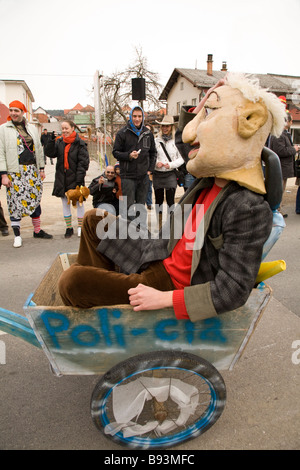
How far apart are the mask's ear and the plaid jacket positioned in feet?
0.82

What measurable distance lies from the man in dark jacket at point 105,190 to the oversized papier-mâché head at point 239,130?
3000mm

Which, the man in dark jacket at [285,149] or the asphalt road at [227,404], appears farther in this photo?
the man in dark jacket at [285,149]

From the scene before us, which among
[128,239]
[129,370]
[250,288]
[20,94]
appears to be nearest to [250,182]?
[250,288]

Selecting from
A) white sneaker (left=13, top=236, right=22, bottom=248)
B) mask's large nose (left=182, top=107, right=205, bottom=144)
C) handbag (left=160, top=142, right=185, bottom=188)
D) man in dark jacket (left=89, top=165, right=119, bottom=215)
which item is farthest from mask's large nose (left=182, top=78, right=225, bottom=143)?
handbag (left=160, top=142, right=185, bottom=188)

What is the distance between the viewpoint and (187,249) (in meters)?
1.76

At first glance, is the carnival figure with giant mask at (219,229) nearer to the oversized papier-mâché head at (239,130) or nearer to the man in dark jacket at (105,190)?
the oversized papier-mâché head at (239,130)

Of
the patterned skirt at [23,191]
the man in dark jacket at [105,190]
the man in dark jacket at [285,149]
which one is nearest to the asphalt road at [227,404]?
the man in dark jacket at [105,190]

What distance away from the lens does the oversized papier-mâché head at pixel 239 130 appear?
1.51 m

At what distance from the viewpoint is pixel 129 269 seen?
1.93 m

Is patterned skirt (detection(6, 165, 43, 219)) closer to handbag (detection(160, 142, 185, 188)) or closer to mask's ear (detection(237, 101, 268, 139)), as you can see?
handbag (detection(160, 142, 185, 188))

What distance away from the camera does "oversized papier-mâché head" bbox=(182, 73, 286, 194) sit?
4.94ft

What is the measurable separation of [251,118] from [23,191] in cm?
402

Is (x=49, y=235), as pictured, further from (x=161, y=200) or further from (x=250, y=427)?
(x=250, y=427)

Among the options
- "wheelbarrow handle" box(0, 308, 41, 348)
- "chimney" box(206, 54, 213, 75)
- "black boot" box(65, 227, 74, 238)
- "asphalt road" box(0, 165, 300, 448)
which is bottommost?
"asphalt road" box(0, 165, 300, 448)
